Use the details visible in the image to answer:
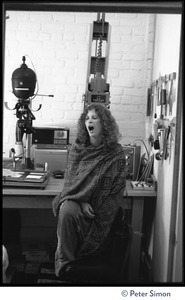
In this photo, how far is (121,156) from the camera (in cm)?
205

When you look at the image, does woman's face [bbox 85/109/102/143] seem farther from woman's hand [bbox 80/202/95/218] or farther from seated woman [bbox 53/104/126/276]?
woman's hand [bbox 80/202/95/218]

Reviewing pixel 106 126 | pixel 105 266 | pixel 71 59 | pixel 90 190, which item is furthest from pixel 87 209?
pixel 71 59

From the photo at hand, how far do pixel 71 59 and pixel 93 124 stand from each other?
1232 mm

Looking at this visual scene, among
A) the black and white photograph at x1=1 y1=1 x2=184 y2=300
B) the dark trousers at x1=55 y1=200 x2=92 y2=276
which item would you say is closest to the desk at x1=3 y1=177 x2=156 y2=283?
the black and white photograph at x1=1 y1=1 x2=184 y2=300

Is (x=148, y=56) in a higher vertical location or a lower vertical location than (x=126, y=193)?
higher

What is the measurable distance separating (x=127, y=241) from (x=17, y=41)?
2.03 metres

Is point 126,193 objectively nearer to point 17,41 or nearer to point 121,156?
point 121,156

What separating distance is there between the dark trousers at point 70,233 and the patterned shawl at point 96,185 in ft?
0.12

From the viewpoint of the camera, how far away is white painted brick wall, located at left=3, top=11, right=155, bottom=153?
307 cm

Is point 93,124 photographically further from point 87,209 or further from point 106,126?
point 87,209

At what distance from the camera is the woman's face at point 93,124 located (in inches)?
81.7

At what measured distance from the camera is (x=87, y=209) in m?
1.93

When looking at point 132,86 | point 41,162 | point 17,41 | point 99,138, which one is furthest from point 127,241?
point 17,41

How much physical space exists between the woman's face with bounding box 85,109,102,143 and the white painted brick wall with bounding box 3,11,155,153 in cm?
109
